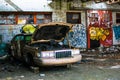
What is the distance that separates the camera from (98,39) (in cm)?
2134

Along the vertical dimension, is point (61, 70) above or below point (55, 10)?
below

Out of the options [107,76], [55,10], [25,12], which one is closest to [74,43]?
[55,10]

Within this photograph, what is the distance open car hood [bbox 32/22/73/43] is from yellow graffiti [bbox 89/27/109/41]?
8098mm

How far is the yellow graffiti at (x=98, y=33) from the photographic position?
69.5 ft

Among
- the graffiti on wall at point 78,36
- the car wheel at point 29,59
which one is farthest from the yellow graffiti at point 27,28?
the car wheel at point 29,59

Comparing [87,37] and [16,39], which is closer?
[16,39]

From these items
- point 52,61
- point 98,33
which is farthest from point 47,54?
point 98,33

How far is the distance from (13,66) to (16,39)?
190cm

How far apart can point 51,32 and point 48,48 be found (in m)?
0.99

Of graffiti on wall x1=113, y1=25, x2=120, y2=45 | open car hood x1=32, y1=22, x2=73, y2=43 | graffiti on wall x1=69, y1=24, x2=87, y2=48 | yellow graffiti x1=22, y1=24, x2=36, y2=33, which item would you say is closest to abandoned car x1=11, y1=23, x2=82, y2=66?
open car hood x1=32, y1=22, x2=73, y2=43

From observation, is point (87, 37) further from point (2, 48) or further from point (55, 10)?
point (2, 48)

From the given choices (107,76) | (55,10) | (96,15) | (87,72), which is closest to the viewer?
(107,76)

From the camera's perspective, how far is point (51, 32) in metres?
13.0

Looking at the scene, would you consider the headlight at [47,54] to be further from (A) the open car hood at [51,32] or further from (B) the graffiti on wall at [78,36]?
(B) the graffiti on wall at [78,36]
